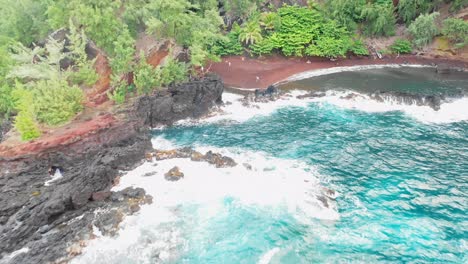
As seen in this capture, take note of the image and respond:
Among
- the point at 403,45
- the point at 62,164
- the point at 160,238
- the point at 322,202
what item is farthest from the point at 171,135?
the point at 403,45

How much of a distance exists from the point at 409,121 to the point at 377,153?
8.67 meters

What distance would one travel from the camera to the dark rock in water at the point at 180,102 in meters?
37.5

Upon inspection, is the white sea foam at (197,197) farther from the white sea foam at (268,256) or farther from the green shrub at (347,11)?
the green shrub at (347,11)

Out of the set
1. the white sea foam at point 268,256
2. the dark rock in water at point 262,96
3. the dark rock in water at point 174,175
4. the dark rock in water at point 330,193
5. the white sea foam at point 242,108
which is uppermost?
the dark rock in water at point 262,96

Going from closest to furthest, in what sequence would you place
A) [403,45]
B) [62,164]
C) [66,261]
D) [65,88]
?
1. [66,261]
2. [62,164]
3. [65,88]
4. [403,45]

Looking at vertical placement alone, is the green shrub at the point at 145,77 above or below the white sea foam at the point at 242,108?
above

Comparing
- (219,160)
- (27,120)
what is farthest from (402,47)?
(27,120)

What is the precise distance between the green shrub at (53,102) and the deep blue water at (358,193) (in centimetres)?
962

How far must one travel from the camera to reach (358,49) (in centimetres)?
5406

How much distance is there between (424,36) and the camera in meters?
51.7

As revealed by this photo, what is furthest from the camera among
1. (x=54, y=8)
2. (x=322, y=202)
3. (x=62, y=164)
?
(x=54, y=8)

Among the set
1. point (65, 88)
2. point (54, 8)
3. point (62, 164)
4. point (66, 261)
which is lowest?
point (66, 261)

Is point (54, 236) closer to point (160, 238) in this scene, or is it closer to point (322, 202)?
point (160, 238)

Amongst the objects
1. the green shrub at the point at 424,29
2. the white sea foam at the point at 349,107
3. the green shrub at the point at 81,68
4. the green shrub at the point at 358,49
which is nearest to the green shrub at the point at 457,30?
the green shrub at the point at 424,29
